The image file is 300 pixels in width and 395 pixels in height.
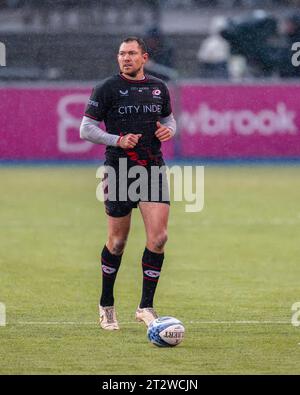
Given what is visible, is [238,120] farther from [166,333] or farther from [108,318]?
[166,333]

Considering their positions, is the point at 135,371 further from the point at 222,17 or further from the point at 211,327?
the point at 222,17

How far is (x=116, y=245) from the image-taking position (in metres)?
9.87

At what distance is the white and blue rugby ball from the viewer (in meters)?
→ 8.88

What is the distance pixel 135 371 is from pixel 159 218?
189cm

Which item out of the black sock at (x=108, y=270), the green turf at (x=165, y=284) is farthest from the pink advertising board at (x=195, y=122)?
the black sock at (x=108, y=270)

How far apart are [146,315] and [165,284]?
2733mm

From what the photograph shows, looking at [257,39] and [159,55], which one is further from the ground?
[257,39]

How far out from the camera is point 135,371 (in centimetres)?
798

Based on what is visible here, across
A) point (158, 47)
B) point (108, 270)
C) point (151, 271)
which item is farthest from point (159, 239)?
point (158, 47)

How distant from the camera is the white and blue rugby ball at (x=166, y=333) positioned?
8.88 meters

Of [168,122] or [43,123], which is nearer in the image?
[168,122]

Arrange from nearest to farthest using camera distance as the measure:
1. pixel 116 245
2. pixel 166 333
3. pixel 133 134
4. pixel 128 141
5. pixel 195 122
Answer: pixel 166 333 < pixel 128 141 < pixel 133 134 < pixel 116 245 < pixel 195 122

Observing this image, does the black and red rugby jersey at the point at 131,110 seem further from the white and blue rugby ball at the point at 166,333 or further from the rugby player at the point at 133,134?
the white and blue rugby ball at the point at 166,333

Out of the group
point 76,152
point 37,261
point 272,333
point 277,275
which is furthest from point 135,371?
point 76,152
